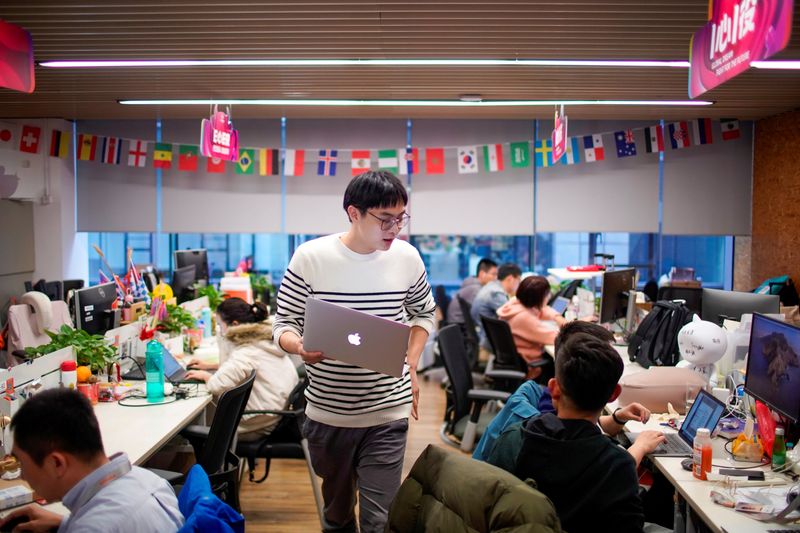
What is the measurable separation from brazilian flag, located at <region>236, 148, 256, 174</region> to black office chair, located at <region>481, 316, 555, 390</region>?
445cm

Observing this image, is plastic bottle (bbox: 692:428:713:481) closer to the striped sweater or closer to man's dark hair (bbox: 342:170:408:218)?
the striped sweater

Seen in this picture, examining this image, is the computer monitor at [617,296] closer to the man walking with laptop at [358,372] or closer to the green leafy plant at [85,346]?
the man walking with laptop at [358,372]

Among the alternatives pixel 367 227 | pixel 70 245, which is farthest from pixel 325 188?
pixel 367 227

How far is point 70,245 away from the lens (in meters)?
8.88

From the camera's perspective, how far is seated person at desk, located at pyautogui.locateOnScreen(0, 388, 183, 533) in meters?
1.74

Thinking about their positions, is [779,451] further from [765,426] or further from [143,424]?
[143,424]

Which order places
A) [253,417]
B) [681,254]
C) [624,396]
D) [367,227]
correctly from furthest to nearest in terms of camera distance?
1. [681,254]
2. [253,417]
3. [624,396]
4. [367,227]

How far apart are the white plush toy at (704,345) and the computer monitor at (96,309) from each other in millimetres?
3139

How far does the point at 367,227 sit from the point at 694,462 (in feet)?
4.48

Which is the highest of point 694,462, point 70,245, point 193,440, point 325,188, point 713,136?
point 713,136

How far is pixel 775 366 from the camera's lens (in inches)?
105

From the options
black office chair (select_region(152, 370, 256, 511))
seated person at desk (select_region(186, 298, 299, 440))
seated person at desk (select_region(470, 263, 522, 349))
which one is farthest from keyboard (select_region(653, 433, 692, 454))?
seated person at desk (select_region(470, 263, 522, 349))

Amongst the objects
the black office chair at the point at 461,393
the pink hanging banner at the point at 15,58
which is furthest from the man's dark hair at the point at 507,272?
the pink hanging banner at the point at 15,58

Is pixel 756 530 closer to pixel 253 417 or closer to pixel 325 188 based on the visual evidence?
pixel 253 417
